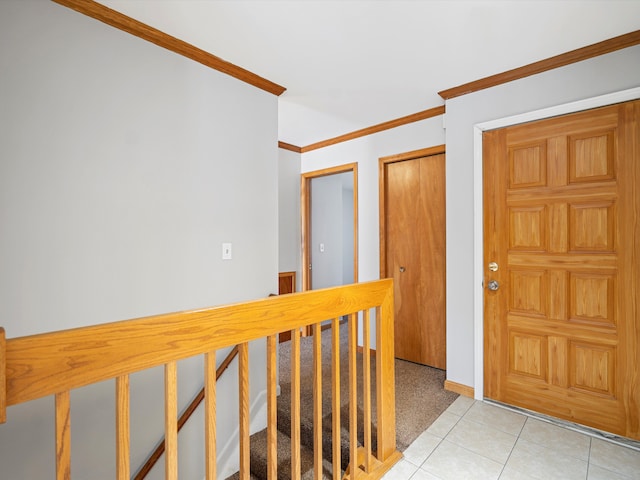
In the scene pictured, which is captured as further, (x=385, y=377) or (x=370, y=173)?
(x=370, y=173)

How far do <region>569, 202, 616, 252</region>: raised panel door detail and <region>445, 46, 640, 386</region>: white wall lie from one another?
58 centimetres

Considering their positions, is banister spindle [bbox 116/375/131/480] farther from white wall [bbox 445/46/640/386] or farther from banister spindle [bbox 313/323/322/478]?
white wall [bbox 445/46/640/386]

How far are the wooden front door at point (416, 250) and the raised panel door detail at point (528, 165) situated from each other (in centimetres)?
68

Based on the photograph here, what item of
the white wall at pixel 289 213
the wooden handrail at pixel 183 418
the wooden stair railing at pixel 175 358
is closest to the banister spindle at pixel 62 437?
the wooden stair railing at pixel 175 358

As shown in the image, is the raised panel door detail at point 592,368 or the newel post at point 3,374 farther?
the raised panel door detail at point 592,368

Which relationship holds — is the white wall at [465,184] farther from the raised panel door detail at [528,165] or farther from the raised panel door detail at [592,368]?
the raised panel door detail at [592,368]

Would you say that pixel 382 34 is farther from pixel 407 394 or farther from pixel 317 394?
pixel 407 394

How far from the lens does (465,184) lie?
2.47m

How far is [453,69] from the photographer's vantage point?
7.23 ft

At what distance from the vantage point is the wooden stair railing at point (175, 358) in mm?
709

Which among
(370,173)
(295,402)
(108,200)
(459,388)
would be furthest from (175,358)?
(370,173)

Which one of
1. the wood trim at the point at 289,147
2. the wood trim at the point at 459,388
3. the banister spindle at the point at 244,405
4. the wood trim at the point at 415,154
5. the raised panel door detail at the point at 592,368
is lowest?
the wood trim at the point at 459,388

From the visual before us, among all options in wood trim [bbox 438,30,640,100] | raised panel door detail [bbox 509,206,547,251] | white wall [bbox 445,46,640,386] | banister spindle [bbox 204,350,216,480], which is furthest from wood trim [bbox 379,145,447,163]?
banister spindle [bbox 204,350,216,480]

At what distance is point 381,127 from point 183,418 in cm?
297
